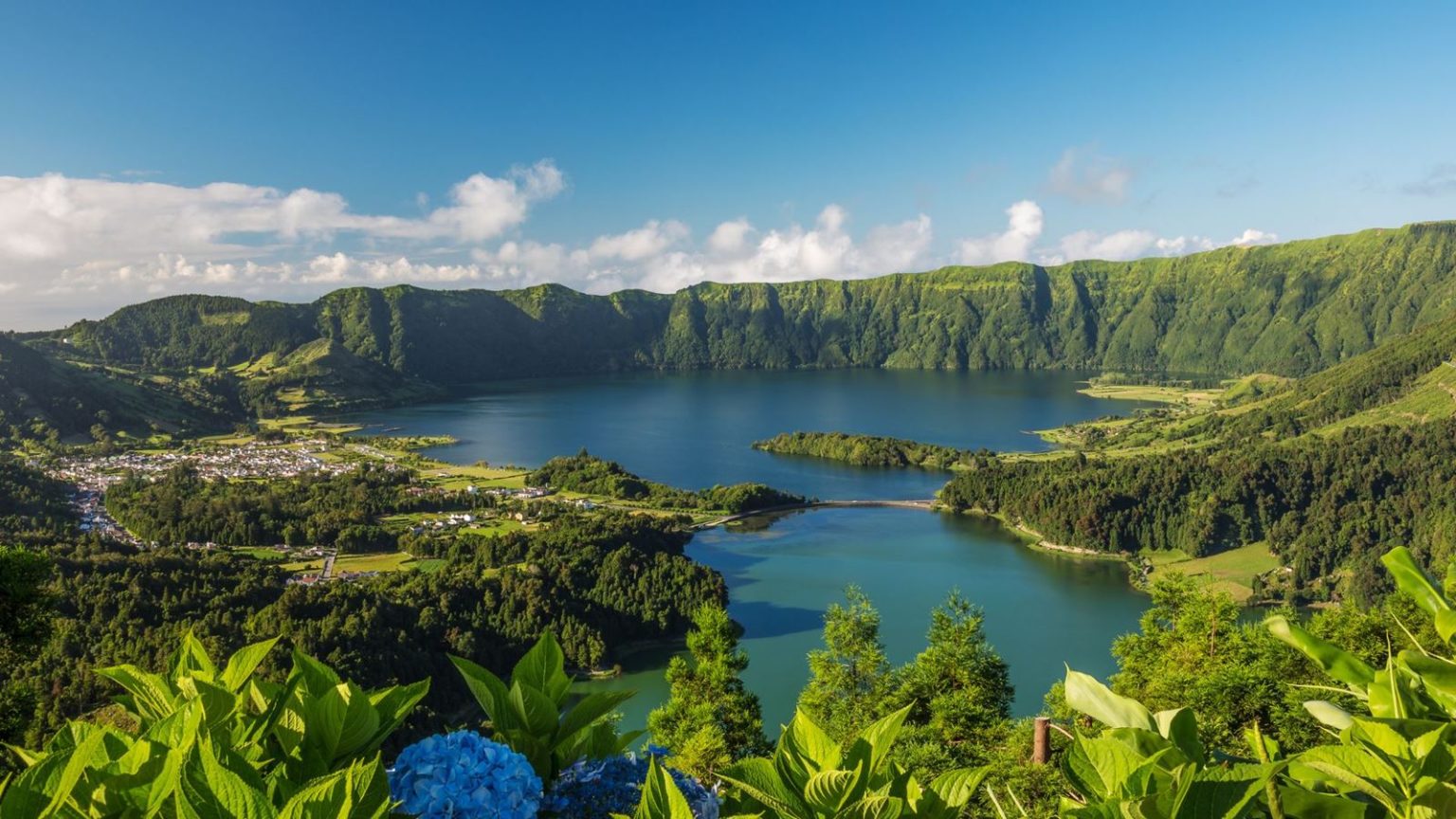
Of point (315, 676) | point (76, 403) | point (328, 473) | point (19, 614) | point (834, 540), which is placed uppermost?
point (315, 676)

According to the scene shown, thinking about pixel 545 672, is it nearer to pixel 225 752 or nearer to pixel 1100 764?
pixel 225 752

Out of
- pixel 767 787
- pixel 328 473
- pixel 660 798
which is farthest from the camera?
pixel 328 473

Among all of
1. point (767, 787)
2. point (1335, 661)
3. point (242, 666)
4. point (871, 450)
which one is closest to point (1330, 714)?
point (1335, 661)

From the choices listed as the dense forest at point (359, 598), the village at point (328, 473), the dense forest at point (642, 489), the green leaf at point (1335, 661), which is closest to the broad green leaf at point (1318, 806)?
the green leaf at point (1335, 661)

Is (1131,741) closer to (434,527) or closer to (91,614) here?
(91,614)

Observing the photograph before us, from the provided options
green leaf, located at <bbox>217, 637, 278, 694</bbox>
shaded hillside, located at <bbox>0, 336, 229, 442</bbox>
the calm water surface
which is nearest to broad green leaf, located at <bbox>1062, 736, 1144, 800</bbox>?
the calm water surface

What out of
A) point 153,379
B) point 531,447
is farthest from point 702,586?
point 153,379

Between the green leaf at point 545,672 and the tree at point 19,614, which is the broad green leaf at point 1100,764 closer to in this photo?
the green leaf at point 545,672
